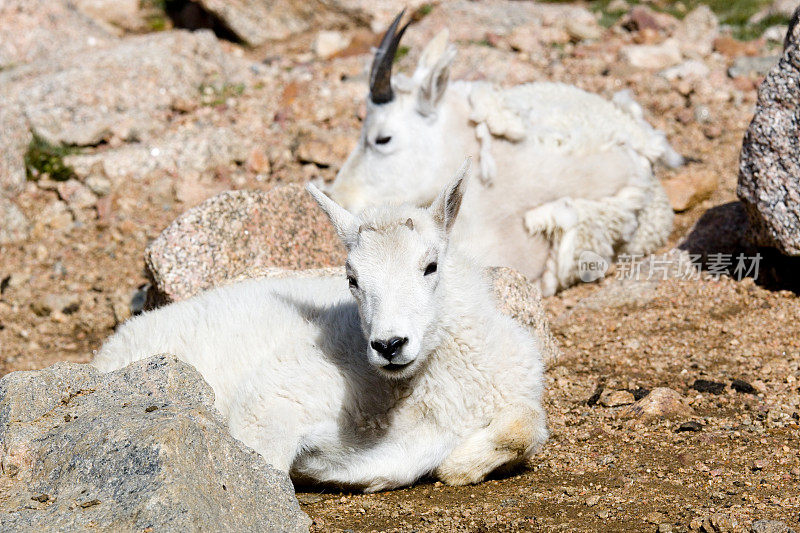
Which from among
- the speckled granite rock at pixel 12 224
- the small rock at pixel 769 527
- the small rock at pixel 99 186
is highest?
the small rock at pixel 769 527

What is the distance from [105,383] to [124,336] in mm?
1183

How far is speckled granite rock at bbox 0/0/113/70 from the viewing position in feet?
40.8

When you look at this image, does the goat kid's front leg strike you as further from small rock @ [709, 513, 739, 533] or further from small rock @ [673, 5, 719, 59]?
small rock @ [673, 5, 719, 59]

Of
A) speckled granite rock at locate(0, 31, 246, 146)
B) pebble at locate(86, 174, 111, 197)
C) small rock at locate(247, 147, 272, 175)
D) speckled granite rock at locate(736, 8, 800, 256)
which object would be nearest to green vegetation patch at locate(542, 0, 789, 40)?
small rock at locate(247, 147, 272, 175)

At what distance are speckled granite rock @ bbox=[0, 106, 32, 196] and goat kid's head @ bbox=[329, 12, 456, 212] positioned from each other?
12.9ft

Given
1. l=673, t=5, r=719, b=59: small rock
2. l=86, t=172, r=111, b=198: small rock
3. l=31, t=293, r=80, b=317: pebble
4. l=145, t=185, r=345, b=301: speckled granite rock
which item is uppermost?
l=673, t=5, r=719, b=59: small rock

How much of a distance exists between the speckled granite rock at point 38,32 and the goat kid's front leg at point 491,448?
980 cm

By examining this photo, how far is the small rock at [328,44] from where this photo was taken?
42.0ft

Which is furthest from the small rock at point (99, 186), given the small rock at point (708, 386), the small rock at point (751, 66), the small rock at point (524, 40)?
the small rock at point (751, 66)

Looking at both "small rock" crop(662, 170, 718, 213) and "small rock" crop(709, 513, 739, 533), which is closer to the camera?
"small rock" crop(709, 513, 739, 533)

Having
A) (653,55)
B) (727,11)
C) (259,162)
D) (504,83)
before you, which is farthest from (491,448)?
(727,11)

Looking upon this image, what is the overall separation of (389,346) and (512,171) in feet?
15.0

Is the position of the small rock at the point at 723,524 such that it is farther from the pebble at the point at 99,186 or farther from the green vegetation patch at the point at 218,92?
the green vegetation patch at the point at 218,92

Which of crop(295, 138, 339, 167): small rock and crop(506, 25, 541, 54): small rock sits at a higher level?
crop(506, 25, 541, 54): small rock
